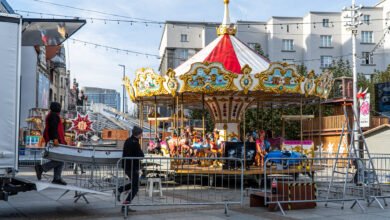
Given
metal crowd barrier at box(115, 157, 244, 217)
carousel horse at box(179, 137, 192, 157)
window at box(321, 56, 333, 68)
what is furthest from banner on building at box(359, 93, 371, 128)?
window at box(321, 56, 333, 68)

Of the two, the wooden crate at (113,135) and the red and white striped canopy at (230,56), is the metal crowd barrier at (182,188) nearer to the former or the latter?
the red and white striped canopy at (230,56)

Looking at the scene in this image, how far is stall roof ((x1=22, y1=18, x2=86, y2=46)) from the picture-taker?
928 centimetres

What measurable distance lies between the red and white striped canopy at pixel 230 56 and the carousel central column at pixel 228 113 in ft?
4.59

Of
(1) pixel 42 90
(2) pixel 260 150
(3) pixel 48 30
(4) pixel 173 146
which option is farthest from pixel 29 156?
(1) pixel 42 90

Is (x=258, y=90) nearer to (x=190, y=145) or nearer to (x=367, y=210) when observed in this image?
(x=190, y=145)

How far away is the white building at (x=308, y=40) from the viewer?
161 feet

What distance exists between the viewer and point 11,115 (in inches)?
323

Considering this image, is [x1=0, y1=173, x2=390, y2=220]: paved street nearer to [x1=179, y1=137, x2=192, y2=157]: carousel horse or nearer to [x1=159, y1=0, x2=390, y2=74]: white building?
[x1=179, y1=137, x2=192, y2=157]: carousel horse

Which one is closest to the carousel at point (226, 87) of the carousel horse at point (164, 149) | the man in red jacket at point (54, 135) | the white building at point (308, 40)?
the carousel horse at point (164, 149)

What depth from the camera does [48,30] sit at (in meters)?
9.53

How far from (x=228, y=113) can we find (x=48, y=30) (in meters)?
9.38

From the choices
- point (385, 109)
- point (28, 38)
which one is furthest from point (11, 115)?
point (385, 109)

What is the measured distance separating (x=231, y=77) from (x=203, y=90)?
103cm

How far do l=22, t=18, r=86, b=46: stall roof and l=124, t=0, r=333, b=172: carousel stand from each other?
232 inches
